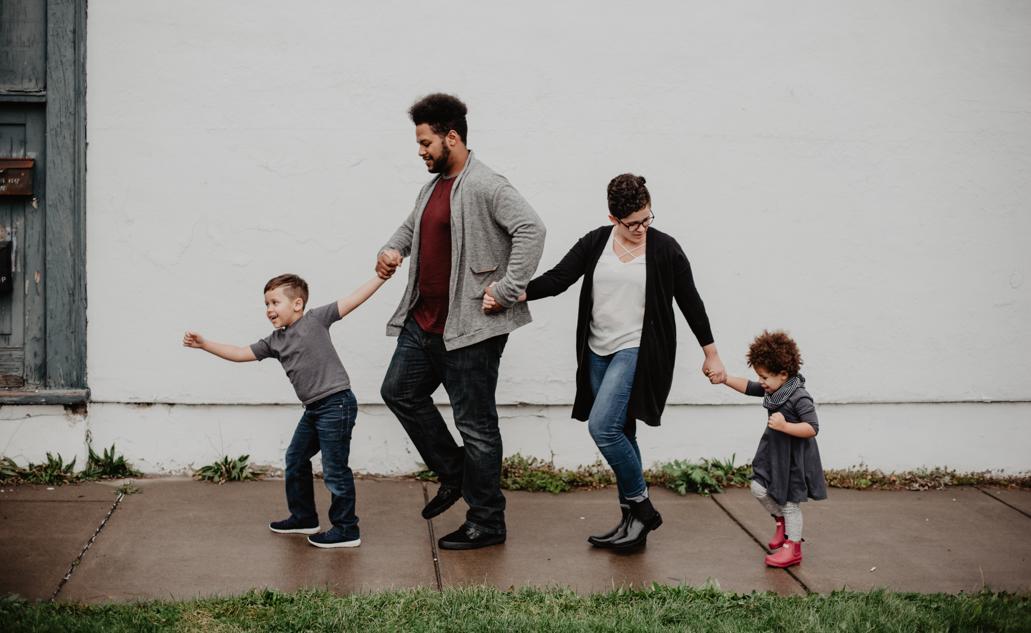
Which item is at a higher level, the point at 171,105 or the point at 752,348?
the point at 171,105

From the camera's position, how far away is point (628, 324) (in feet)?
15.7

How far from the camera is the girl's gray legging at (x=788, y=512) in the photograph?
4.70 metres

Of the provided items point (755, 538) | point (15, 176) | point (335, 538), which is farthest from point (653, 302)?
point (15, 176)

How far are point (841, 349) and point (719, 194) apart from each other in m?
1.22

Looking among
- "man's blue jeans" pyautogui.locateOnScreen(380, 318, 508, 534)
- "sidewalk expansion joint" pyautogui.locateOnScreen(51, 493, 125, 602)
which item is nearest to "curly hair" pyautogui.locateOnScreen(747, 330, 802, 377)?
"man's blue jeans" pyautogui.locateOnScreen(380, 318, 508, 534)

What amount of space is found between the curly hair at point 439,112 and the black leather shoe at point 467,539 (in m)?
1.87

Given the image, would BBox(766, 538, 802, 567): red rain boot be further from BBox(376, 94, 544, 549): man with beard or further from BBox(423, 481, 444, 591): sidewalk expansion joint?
BBox(423, 481, 444, 591): sidewalk expansion joint

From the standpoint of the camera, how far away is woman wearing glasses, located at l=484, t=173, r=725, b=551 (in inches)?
186

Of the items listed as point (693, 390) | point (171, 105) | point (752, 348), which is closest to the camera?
point (752, 348)

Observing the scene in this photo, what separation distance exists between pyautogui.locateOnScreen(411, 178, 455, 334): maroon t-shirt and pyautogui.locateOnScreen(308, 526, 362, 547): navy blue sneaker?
3.40 ft

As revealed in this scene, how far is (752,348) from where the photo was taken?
4664 millimetres

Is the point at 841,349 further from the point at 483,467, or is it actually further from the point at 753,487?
the point at 483,467

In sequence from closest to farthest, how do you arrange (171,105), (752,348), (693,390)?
(752,348), (171,105), (693,390)

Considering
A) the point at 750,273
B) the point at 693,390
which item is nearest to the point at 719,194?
the point at 750,273
